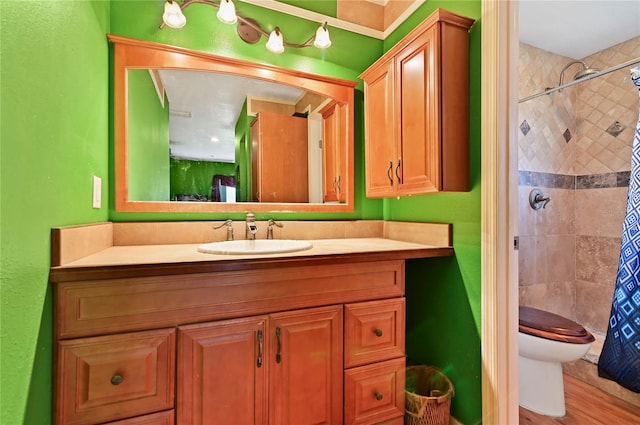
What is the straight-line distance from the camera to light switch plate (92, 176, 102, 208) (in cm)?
Result: 119

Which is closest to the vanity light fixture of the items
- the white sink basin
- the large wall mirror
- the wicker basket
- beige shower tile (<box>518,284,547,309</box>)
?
the large wall mirror

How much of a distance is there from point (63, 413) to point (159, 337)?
0.29 meters

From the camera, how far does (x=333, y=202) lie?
1.84 m

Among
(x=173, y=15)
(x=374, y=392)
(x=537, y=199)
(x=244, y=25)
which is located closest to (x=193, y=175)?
(x=173, y=15)

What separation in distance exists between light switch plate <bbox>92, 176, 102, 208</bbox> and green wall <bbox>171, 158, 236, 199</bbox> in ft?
1.02

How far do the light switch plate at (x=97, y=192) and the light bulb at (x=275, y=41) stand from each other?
1.07m

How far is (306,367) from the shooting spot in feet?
3.65

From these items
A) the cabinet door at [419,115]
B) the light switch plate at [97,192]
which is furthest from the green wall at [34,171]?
the cabinet door at [419,115]

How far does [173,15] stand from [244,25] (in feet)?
1.16

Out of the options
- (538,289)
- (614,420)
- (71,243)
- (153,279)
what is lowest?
(614,420)

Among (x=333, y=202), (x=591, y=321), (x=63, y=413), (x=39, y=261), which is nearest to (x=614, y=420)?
(x=591, y=321)

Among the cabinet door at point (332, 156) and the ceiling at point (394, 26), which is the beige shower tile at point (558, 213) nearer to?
the ceiling at point (394, 26)

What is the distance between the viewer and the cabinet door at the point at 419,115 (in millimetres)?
1254

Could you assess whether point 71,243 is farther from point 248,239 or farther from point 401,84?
point 401,84
